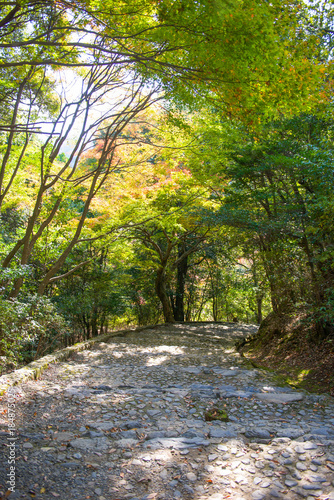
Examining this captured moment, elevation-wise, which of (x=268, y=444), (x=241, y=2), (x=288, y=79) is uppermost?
(x=241, y=2)

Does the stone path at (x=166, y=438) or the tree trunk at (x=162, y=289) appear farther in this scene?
the tree trunk at (x=162, y=289)

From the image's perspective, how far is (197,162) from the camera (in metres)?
8.98

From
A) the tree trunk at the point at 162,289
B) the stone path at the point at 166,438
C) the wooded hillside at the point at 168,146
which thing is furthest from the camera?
the tree trunk at the point at 162,289

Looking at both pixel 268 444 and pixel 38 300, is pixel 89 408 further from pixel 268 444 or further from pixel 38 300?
pixel 38 300

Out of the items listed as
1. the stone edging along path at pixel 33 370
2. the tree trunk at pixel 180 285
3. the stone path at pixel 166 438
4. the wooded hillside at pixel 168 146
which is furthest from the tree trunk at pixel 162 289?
the stone path at pixel 166 438

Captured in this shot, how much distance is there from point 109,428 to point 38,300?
304 centimetres

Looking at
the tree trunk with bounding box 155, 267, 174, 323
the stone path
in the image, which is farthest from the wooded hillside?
the stone path

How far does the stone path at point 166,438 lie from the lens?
2.19 metres

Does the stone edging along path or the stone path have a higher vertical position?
the stone edging along path

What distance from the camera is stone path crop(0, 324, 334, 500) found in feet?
7.20

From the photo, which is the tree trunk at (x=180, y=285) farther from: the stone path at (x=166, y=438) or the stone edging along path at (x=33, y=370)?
the stone path at (x=166, y=438)

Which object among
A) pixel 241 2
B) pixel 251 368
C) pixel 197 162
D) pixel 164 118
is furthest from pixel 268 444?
pixel 197 162

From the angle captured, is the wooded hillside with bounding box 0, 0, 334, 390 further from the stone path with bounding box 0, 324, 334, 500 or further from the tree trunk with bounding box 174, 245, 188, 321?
the stone path with bounding box 0, 324, 334, 500

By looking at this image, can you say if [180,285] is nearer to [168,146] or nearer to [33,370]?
[168,146]
